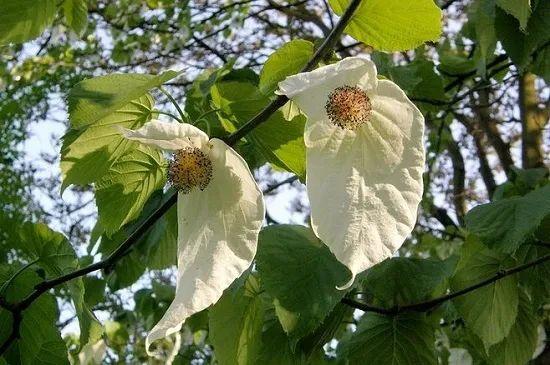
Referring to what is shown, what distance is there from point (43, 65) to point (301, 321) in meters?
3.25

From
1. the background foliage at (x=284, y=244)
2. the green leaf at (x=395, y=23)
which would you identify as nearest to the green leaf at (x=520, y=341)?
the background foliage at (x=284, y=244)

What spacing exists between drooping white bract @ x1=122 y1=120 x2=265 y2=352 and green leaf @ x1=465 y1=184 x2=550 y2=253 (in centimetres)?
57

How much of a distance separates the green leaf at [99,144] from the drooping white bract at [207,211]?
0.15 metres

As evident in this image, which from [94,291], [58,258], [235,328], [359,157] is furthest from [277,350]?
[94,291]

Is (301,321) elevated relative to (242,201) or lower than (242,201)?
lower

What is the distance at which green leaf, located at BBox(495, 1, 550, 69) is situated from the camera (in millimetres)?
1270

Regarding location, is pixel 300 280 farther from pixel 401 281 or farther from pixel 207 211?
pixel 207 211

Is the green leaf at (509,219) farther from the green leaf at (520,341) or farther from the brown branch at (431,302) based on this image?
the green leaf at (520,341)

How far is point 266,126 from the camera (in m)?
0.81

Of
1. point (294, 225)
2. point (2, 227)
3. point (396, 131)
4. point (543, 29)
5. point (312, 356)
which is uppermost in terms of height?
point (396, 131)

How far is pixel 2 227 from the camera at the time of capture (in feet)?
4.05

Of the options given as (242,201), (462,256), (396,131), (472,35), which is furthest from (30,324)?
(472,35)

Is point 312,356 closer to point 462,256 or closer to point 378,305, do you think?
point 378,305

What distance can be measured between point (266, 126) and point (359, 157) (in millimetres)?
191
